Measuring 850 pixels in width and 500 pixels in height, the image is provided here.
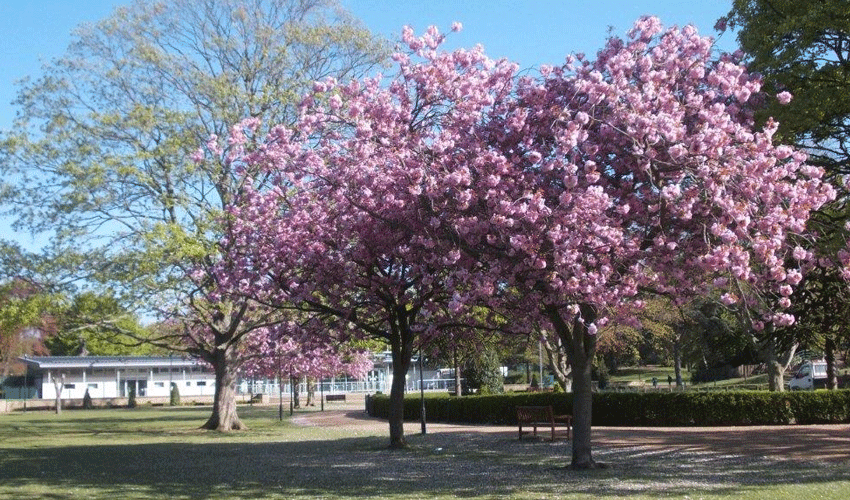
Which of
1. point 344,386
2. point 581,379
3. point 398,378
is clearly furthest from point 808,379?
point 344,386

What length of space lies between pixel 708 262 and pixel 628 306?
2.35 metres

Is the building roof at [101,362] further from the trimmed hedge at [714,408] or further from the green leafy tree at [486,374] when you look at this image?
the trimmed hedge at [714,408]

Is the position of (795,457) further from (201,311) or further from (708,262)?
(201,311)

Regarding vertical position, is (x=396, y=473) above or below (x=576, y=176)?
below

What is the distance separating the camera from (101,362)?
8181cm

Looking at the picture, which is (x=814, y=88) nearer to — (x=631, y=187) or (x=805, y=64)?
(x=805, y=64)

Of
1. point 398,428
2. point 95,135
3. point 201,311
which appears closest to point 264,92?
point 95,135

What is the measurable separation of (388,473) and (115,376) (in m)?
76.6

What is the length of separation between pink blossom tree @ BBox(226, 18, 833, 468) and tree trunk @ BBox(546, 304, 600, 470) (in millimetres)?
26

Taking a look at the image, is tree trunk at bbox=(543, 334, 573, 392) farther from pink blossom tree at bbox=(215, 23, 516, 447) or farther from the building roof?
the building roof

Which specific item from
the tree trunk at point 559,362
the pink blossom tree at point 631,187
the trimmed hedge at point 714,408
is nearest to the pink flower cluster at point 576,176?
the pink blossom tree at point 631,187

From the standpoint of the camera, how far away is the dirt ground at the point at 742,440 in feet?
59.8

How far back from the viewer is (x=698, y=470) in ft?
50.0

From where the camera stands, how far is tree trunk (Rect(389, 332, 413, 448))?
2158 centimetres
